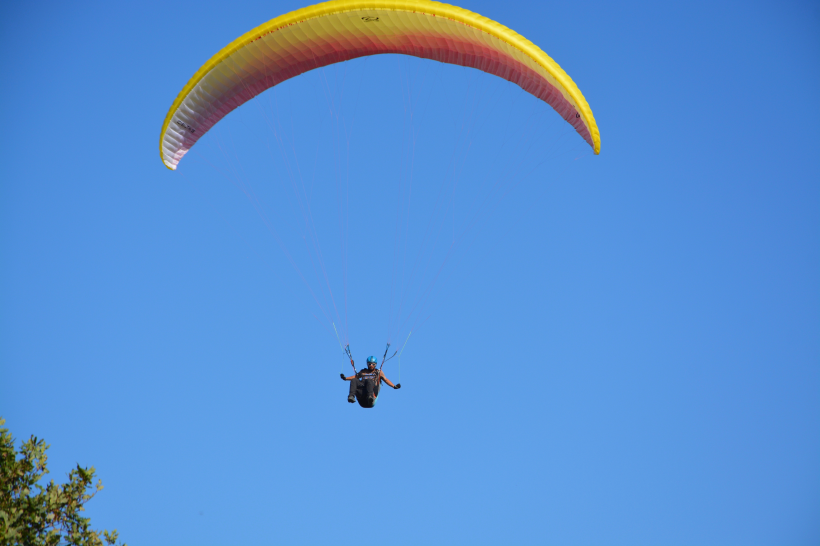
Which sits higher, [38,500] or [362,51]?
[362,51]

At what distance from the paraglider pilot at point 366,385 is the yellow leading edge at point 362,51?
7.00 metres

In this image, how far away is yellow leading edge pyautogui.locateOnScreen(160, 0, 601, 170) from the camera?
1644 cm

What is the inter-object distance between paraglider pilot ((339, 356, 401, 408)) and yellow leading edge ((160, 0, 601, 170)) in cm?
700

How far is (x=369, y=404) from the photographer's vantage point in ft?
55.1

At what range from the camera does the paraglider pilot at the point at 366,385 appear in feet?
54.6

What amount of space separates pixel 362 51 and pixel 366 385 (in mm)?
7493

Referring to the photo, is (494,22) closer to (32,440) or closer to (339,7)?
(339,7)

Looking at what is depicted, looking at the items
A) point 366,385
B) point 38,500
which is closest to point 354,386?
point 366,385

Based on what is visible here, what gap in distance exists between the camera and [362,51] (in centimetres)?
1770

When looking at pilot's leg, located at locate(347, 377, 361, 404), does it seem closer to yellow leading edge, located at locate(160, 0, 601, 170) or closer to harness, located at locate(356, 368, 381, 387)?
harness, located at locate(356, 368, 381, 387)

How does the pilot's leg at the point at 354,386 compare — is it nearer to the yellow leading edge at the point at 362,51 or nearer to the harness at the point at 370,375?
the harness at the point at 370,375

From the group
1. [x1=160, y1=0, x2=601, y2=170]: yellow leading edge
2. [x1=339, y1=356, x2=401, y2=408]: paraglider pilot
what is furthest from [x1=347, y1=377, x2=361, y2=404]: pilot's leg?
[x1=160, y1=0, x2=601, y2=170]: yellow leading edge

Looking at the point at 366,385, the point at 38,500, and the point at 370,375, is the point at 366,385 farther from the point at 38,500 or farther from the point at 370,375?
the point at 38,500

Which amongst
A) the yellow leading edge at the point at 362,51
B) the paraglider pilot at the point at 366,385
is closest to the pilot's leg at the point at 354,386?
the paraglider pilot at the point at 366,385
